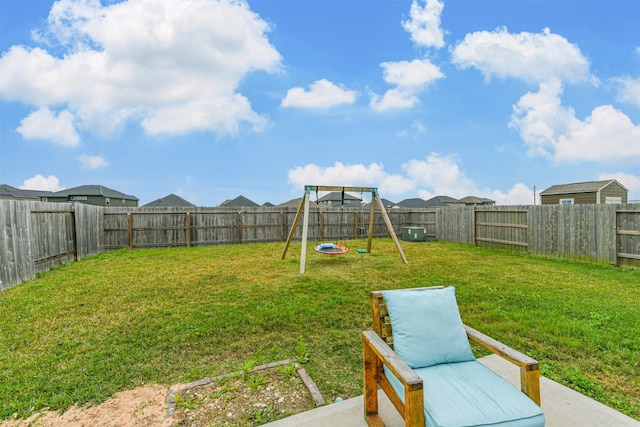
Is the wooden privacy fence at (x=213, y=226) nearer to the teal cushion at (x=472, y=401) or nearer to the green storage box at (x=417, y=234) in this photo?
the green storage box at (x=417, y=234)

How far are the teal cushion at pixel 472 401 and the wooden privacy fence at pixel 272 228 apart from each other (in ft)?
25.8

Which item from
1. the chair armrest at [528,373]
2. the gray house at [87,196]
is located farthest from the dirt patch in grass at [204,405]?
the gray house at [87,196]

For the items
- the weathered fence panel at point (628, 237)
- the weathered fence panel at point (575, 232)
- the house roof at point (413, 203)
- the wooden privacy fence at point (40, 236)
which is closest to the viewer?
the wooden privacy fence at point (40, 236)

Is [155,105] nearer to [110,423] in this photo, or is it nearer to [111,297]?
[111,297]

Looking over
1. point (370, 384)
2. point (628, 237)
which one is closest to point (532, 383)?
point (370, 384)

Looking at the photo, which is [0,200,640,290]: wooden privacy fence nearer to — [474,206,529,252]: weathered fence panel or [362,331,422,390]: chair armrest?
[474,206,529,252]: weathered fence panel

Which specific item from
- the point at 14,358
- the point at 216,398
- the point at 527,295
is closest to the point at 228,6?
the point at 14,358

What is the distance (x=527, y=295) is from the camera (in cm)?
490

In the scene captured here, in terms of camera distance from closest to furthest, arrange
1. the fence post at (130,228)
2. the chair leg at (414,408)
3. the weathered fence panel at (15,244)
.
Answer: the chair leg at (414,408), the weathered fence panel at (15,244), the fence post at (130,228)

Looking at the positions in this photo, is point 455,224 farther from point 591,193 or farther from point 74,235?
point 74,235

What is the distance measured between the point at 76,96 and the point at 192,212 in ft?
17.8

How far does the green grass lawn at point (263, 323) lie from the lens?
8.43 feet

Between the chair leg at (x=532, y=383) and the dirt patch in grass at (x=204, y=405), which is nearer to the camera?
the chair leg at (x=532, y=383)

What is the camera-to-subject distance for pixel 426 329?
1982 millimetres
